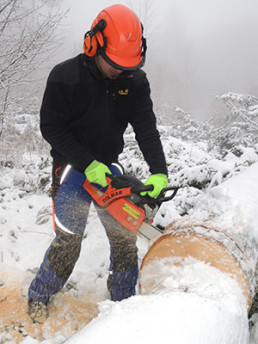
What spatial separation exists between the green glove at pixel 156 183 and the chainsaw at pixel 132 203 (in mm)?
42

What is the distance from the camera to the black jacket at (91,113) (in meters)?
1.77

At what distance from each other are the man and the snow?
0.47 meters

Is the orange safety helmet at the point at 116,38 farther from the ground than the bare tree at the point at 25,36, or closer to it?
closer to it

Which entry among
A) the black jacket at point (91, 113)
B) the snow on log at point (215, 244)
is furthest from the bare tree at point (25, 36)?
the snow on log at point (215, 244)

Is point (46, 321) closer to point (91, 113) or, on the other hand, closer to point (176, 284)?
point (176, 284)

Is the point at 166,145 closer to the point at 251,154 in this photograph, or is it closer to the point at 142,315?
the point at 251,154

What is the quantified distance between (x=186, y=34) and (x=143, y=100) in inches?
2140

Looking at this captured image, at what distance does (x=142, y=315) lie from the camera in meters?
0.83

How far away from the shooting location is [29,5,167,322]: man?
5.35 feet

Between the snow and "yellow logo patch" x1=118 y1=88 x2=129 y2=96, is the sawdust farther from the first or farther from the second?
"yellow logo patch" x1=118 y1=88 x2=129 y2=96

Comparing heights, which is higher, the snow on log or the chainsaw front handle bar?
the chainsaw front handle bar

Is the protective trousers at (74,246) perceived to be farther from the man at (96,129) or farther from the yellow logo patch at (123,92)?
the yellow logo patch at (123,92)

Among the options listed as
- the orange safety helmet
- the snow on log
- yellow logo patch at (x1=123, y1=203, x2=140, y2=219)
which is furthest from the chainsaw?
the orange safety helmet

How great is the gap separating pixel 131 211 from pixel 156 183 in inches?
12.1
